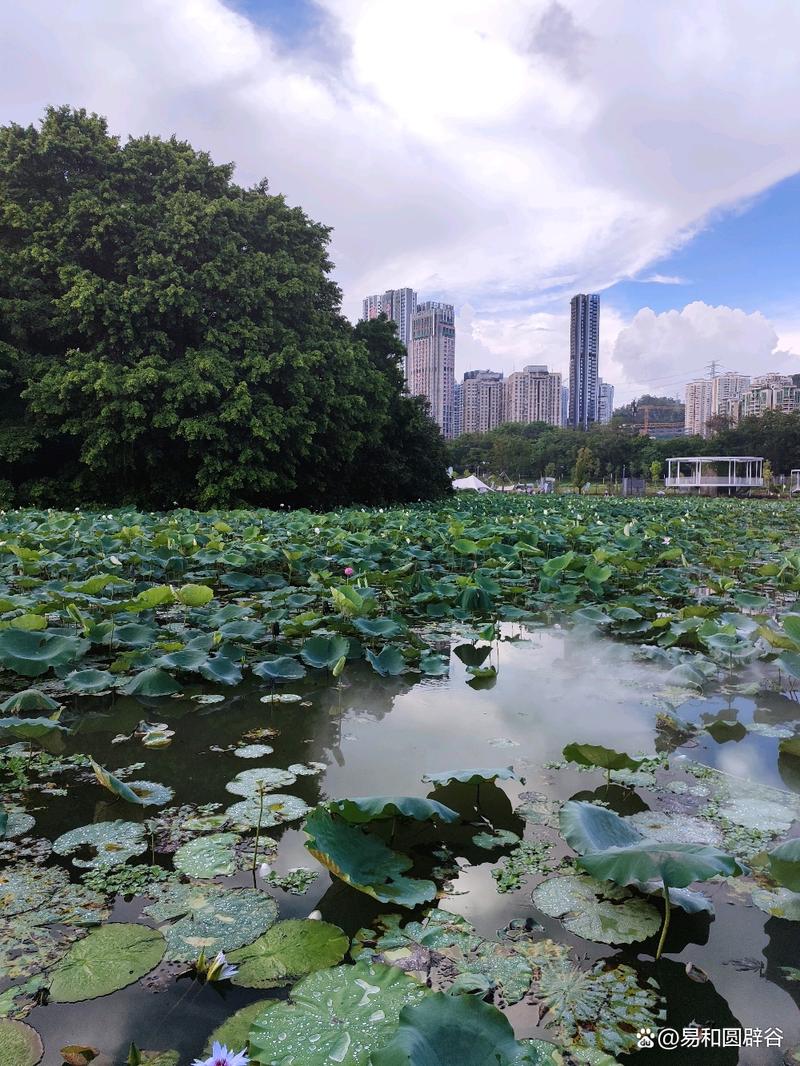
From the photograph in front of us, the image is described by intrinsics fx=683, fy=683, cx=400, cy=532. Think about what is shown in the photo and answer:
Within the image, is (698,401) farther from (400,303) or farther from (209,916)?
(209,916)

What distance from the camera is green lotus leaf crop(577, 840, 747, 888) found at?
96cm

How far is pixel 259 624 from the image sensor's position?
8.86 ft

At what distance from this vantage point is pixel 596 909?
3.70 ft

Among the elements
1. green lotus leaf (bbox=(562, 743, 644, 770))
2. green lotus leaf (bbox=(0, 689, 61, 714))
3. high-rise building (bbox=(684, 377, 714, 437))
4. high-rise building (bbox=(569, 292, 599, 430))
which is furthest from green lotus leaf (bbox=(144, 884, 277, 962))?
high-rise building (bbox=(684, 377, 714, 437))

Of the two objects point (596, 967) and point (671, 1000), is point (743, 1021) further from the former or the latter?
point (596, 967)

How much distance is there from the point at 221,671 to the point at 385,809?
1.24 meters

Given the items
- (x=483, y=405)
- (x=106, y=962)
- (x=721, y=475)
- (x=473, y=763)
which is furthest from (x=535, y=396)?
(x=106, y=962)

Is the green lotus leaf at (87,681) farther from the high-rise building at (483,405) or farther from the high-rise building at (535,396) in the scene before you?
the high-rise building at (483,405)

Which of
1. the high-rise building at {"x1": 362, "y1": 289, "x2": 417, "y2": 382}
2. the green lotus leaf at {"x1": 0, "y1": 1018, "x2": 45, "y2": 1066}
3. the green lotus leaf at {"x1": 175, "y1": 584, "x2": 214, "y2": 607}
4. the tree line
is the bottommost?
the green lotus leaf at {"x1": 0, "y1": 1018, "x2": 45, "y2": 1066}

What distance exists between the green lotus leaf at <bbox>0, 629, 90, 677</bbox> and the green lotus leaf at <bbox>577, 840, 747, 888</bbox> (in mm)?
1774

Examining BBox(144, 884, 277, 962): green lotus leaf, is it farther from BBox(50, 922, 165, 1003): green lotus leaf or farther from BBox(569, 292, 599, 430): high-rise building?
BBox(569, 292, 599, 430): high-rise building

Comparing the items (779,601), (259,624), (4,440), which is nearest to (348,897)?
(259,624)

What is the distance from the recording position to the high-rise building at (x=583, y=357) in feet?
241

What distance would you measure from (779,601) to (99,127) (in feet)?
43.9
